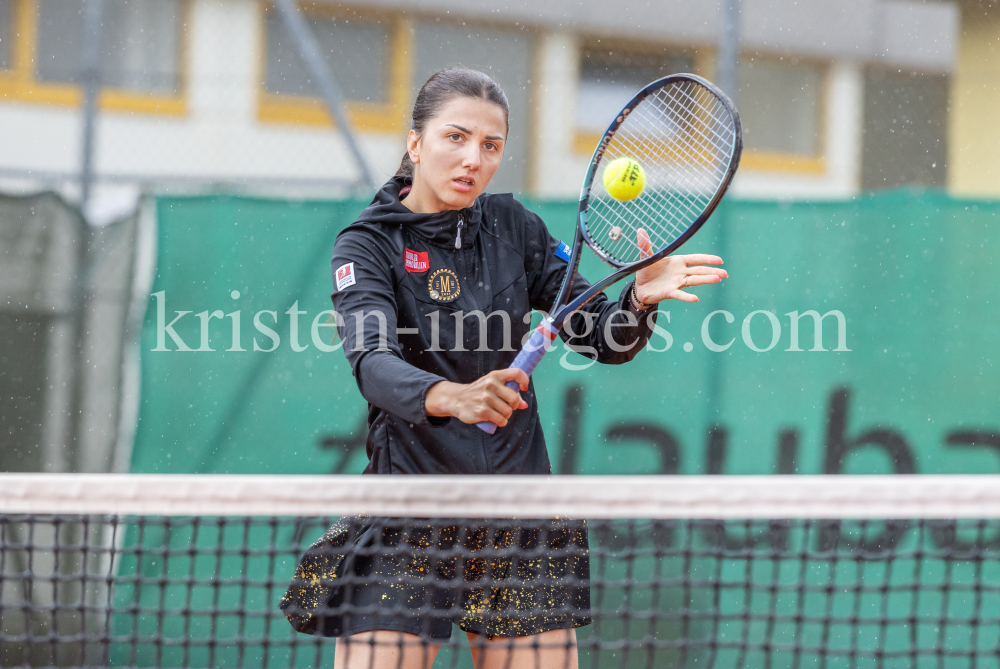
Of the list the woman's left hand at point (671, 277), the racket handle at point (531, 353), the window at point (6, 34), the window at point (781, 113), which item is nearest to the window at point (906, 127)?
the window at point (781, 113)

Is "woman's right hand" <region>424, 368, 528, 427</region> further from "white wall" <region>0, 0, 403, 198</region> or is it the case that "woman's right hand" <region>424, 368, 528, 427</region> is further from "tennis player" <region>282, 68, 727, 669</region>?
"white wall" <region>0, 0, 403, 198</region>

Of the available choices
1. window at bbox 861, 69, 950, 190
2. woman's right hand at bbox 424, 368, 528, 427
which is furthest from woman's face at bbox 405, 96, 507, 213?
window at bbox 861, 69, 950, 190

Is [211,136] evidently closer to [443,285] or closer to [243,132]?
[243,132]

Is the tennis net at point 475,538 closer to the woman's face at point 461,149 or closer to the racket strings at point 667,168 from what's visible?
the woman's face at point 461,149

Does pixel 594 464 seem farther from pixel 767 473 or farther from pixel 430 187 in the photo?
pixel 430 187

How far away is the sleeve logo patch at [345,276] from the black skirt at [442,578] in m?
0.37

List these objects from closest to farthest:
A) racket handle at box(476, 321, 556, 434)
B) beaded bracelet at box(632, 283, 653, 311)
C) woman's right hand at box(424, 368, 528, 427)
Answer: woman's right hand at box(424, 368, 528, 427) < racket handle at box(476, 321, 556, 434) < beaded bracelet at box(632, 283, 653, 311)

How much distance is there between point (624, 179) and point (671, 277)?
0.28 m

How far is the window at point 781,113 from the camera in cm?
310

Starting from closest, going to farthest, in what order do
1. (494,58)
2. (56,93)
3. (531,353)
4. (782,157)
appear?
(531,353), (56,93), (494,58), (782,157)

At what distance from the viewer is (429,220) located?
155 cm

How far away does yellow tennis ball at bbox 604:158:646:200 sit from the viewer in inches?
68.3

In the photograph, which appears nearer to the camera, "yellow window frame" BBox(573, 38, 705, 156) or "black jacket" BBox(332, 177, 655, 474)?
Result: "black jacket" BBox(332, 177, 655, 474)

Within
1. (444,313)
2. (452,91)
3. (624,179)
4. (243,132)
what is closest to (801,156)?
(624,179)
